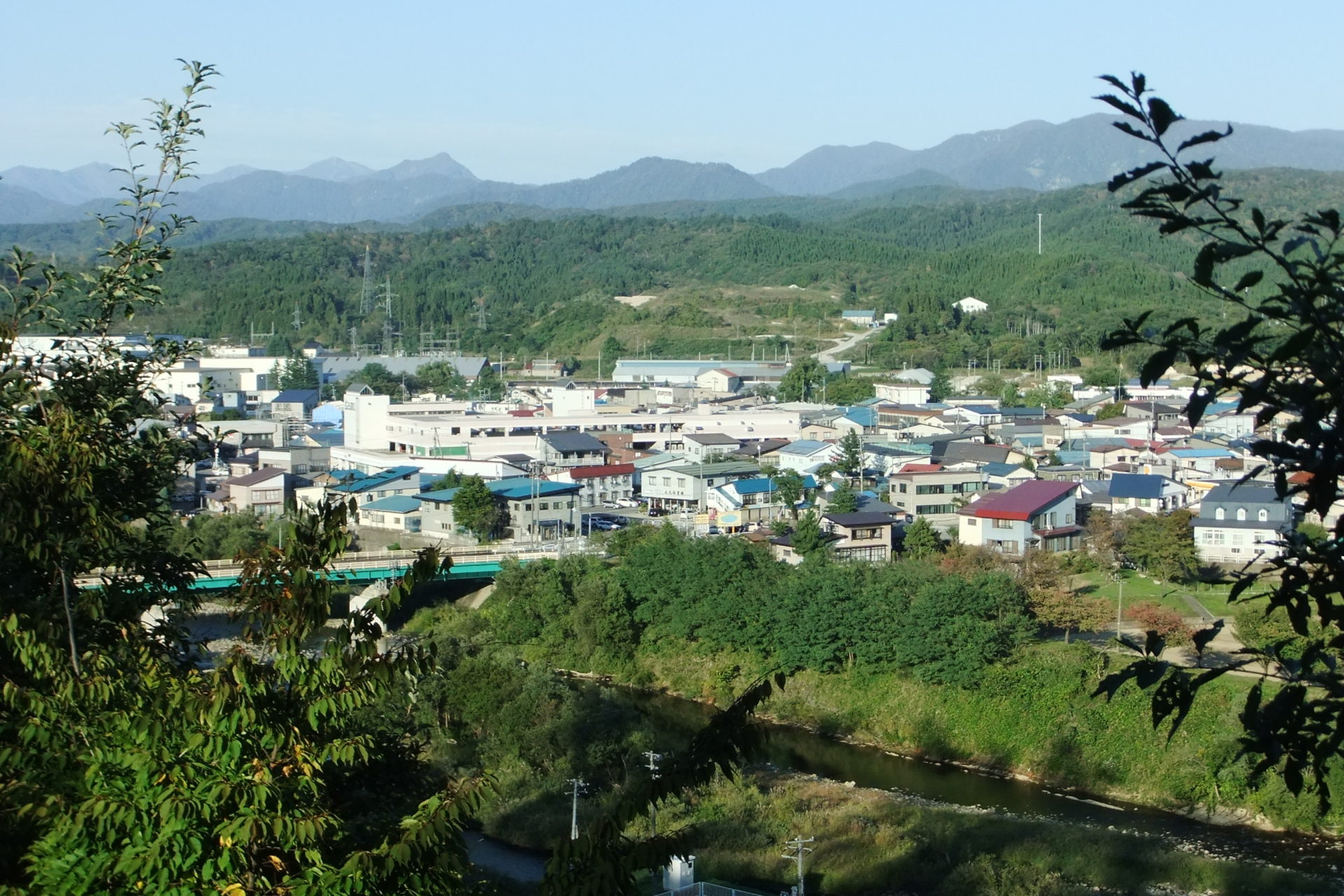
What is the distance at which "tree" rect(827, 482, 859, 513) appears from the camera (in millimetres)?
7984

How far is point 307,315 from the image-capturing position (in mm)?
22641

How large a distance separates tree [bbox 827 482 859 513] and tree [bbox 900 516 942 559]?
1.36ft

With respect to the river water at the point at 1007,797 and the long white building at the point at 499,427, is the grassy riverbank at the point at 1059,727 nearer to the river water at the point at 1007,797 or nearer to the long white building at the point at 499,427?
the river water at the point at 1007,797

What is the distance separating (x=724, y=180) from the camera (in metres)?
87.4

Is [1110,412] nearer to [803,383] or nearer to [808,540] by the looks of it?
[803,383]

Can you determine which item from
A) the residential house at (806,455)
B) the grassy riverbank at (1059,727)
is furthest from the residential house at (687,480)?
the grassy riverbank at (1059,727)

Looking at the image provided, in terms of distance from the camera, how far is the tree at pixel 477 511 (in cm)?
862

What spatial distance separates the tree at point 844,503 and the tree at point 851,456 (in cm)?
118

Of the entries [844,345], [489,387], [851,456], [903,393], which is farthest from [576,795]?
A: [844,345]

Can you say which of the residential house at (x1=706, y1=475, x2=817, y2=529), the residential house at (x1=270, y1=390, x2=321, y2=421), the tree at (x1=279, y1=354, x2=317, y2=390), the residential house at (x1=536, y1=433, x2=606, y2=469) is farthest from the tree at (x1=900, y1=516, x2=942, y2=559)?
the tree at (x1=279, y1=354, x2=317, y2=390)

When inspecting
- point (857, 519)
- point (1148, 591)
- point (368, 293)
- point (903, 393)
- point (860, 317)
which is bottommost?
point (1148, 591)

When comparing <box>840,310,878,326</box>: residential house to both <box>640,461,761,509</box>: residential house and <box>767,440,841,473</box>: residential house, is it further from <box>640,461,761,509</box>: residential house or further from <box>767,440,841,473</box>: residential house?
<box>640,461,761,509</box>: residential house

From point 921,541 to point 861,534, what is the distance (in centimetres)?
34

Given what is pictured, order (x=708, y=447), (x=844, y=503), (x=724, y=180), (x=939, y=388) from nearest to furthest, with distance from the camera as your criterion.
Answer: (x=844, y=503) → (x=708, y=447) → (x=939, y=388) → (x=724, y=180)
